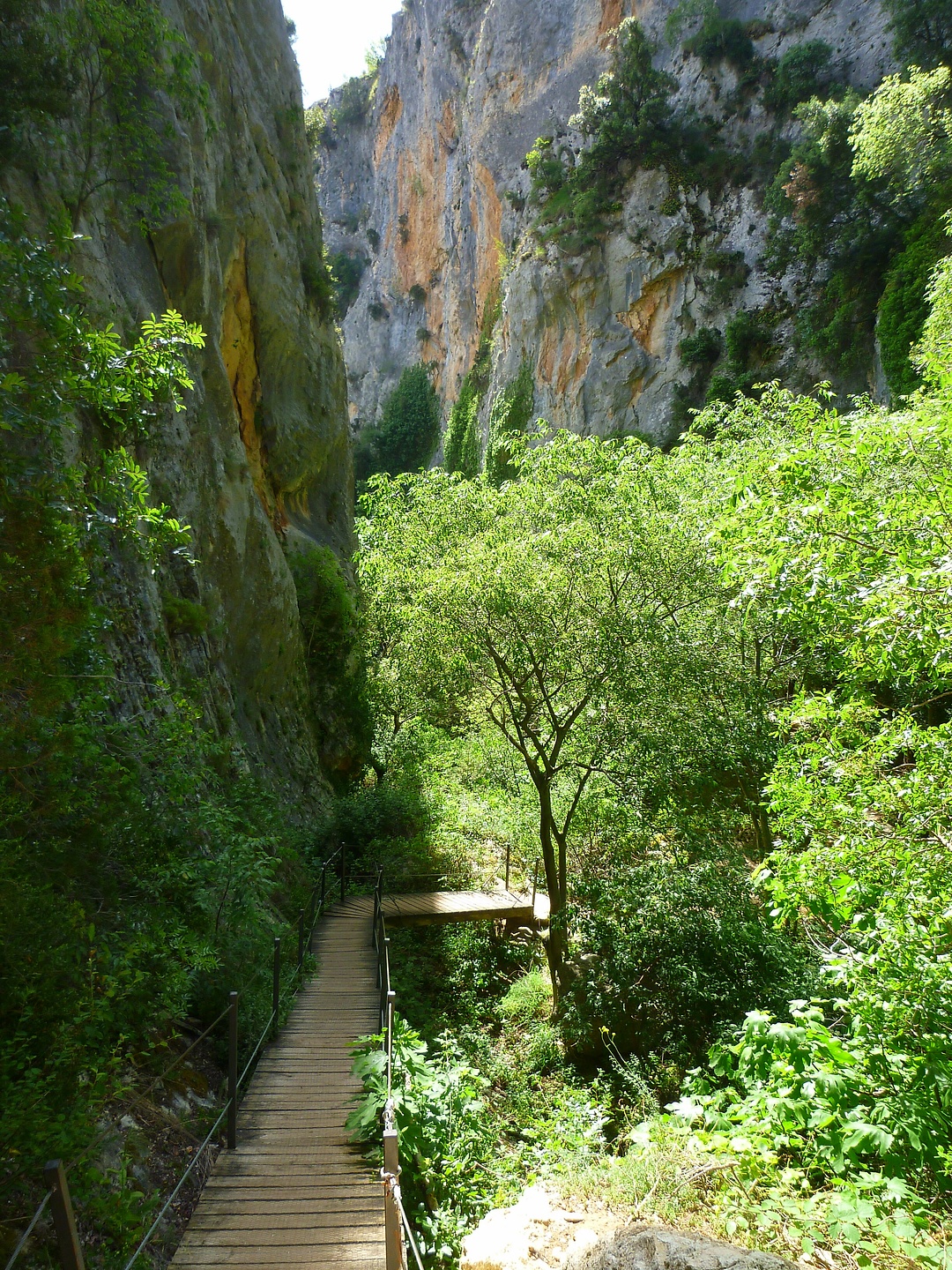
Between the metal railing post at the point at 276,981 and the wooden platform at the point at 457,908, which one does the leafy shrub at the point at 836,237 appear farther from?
the metal railing post at the point at 276,981

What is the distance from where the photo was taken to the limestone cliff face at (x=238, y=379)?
8953 millimetres

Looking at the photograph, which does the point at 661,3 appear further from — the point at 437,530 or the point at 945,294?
the point at 437,530

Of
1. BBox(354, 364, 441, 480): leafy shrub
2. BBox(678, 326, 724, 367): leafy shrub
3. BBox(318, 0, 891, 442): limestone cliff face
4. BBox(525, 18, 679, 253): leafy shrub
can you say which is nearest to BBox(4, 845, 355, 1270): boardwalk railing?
BBox(678, 326, 724, 367): leafy shrub

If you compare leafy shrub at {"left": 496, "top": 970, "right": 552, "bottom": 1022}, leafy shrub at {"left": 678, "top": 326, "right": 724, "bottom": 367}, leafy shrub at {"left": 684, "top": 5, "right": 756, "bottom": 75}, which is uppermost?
leafy shrub at {"left": 684, "top": 5, "right": 756, "bottom": 75}

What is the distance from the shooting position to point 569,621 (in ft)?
32.1

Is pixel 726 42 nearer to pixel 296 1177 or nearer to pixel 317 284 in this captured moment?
pixel 317 284

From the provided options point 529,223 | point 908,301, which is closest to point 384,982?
point 908,301

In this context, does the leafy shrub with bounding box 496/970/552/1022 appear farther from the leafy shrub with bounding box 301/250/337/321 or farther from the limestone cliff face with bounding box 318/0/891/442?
the limestone cliff face with bounding box 318/0/891/442

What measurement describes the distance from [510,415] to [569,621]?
2663cm

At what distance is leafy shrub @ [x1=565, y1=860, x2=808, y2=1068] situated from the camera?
8492 millimetres

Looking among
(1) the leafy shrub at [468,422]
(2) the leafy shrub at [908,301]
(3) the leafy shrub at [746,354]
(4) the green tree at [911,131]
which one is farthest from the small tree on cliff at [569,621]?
(1) the leafy shrub at [468,422]

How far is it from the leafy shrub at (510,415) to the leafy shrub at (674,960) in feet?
84.7

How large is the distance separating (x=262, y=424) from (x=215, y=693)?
8092 millimetres

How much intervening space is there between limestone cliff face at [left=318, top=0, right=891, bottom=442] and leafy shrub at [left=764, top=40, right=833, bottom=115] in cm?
70
